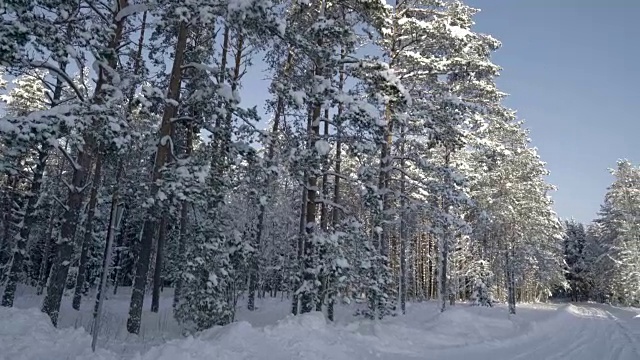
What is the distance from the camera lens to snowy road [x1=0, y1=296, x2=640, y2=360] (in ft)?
25.8

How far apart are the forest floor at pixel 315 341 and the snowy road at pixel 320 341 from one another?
0.02 metres

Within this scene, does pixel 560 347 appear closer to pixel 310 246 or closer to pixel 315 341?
pixel 310 246

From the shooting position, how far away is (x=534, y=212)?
3431cm

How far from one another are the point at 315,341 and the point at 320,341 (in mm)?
137

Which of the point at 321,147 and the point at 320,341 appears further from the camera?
the point at 321,147

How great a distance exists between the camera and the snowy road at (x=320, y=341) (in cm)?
788

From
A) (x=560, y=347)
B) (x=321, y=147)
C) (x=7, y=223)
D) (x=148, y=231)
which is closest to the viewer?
(x=148, y=231)

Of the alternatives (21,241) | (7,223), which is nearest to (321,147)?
(21,241)

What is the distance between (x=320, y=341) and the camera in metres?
9.77

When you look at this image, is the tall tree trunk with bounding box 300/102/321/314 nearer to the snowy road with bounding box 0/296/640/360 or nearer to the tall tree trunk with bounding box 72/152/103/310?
the snowy road with bounding box 0/296/640/360

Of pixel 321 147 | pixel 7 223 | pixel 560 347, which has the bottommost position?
pixel 560 347

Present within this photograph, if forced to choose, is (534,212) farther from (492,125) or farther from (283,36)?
(283,36)

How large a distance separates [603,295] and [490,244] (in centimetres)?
4092

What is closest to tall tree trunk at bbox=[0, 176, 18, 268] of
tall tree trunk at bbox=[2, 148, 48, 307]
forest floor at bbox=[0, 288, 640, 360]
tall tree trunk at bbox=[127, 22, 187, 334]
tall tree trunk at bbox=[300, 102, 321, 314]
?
tall tree trunk at bbox=[2, 148, 48, 307]
